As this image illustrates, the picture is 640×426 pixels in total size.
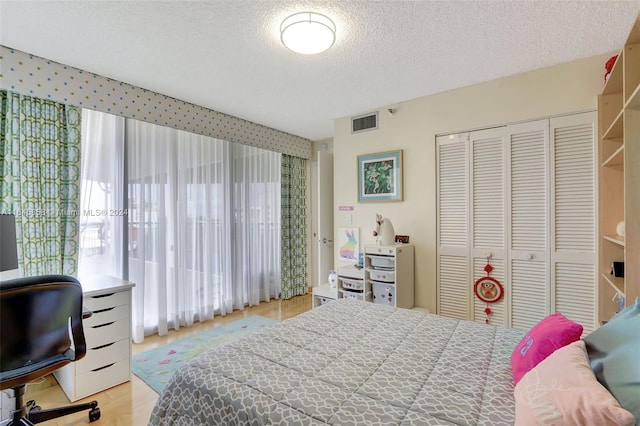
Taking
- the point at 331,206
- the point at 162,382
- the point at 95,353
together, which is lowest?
the point at 162,382

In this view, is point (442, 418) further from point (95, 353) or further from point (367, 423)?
point (95, 353)

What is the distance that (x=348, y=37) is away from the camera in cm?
206

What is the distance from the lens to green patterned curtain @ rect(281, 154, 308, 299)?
182 inches

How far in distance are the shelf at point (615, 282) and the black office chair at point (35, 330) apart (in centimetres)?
321

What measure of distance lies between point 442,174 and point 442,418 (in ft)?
8.11

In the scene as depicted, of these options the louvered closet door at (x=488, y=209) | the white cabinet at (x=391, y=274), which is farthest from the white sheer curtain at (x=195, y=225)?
the louvered closet door at (x=488, y=209)

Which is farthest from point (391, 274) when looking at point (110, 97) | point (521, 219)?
point (110, 97)

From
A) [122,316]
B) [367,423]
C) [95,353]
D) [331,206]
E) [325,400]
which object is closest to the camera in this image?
[367,423]

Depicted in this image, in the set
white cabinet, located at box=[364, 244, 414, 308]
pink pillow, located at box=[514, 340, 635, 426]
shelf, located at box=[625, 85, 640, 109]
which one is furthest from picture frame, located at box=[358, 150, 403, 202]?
pink pillow, located at box=[514, 340, 635, 426]

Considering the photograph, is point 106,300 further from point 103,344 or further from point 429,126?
point 429,126

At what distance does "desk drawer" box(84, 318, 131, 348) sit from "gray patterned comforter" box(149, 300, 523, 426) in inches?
47.5

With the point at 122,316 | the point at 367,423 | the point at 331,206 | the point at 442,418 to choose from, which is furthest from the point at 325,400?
the point at 331,206

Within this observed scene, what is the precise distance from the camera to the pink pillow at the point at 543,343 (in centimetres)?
118

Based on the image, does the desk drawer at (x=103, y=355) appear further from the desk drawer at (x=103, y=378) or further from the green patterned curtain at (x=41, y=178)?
the green patterned curtain at (x=41, y=178)
